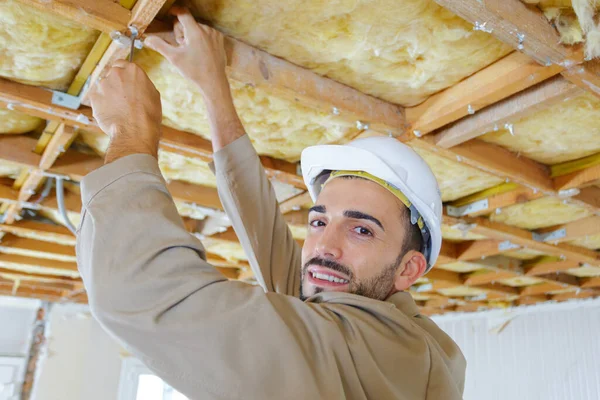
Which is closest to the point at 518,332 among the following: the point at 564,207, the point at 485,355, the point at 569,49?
the point at 485,355

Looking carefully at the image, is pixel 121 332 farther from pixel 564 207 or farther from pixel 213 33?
pixel 564 207

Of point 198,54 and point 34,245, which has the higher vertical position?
point 34,245

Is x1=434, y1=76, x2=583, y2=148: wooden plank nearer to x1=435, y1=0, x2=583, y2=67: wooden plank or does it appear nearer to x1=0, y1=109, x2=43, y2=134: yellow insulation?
x1=435, y1=0, x2=583, y2=67: wooden plank

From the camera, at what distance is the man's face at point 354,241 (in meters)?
1.05

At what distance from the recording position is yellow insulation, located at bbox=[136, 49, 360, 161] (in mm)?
1852

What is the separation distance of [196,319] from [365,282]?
451 mm

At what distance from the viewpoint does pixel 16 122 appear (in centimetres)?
225

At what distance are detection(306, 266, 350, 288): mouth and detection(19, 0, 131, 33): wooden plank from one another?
34.5 inches

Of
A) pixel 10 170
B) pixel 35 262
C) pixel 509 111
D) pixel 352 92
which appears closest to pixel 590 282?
pixel 509 111

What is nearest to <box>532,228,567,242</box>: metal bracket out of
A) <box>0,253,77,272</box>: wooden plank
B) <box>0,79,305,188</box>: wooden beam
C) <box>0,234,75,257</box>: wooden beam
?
<box>0,79,305,188</box>: wooden beam

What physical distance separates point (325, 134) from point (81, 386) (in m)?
5.77

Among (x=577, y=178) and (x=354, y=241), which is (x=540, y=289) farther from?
(x=354, y=241)

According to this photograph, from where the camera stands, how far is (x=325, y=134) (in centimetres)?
224

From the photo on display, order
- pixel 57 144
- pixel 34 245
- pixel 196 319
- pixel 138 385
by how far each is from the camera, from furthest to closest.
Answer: pixel 138 385, pixel 34 245, pixel 57 144, pixel 196 319
